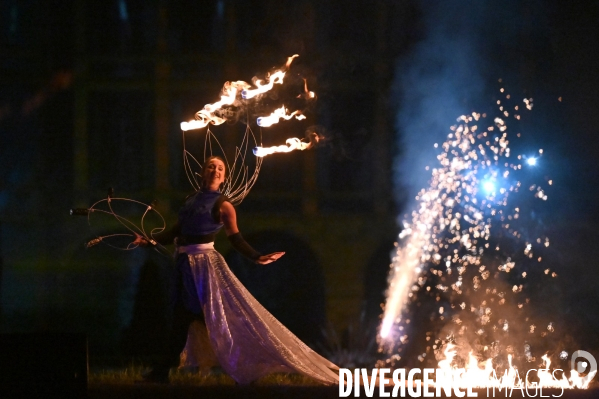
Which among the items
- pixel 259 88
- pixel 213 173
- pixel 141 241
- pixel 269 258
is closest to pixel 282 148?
pixel 259 88

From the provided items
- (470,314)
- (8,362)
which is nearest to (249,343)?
(8,362)

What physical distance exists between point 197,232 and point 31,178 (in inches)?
178

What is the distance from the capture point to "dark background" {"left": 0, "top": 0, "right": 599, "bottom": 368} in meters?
10.1

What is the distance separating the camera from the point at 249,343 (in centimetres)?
684

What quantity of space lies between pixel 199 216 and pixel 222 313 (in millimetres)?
781

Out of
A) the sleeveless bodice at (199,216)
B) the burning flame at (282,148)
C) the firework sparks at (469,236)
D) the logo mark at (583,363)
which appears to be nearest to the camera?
the sleeveless bodice at (199,216)

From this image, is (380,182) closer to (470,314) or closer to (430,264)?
(430,264)

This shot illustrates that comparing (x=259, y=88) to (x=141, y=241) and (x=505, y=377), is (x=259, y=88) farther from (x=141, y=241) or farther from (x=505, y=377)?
(x=505, y=377)

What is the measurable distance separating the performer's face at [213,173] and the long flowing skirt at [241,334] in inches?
21.0

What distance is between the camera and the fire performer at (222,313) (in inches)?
266

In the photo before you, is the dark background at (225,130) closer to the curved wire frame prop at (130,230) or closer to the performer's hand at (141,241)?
the curved wire frame prop at (130,230)

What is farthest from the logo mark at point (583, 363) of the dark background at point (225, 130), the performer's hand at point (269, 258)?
the performer's hand at point (269, 258)

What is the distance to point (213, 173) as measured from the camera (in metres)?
7.08

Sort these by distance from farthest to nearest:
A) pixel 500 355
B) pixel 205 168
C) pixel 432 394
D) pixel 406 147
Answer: pixel 406 147 < pixel 500 355 < pixel 205 168 < pixel 432 394
